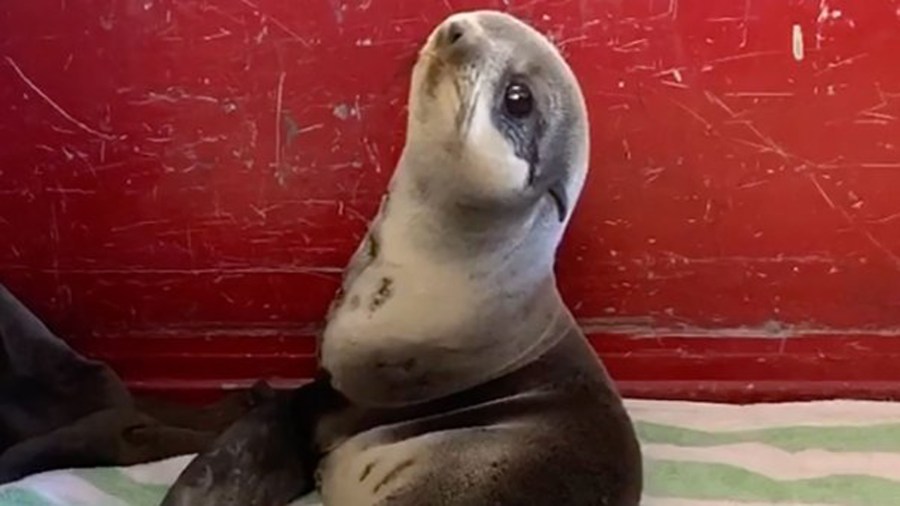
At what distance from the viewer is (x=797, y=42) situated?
162cm

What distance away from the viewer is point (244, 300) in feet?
5.78

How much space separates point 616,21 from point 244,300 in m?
0.49

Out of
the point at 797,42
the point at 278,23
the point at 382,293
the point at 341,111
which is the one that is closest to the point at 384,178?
the point at 341,111

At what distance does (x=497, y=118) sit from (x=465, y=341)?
19 cm

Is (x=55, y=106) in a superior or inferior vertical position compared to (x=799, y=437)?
superior

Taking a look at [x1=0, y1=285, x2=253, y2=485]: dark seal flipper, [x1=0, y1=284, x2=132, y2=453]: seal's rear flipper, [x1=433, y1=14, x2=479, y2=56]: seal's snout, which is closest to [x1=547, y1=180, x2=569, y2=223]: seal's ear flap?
[x1=433, y1=14, x2=479, y2=56]: seal's snout

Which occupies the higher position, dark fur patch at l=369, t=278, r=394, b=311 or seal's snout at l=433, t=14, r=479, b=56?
seal's snout at l=433, t=14, r=479, b=56

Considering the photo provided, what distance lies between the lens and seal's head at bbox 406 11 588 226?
129 cm

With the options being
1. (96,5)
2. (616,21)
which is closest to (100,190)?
(96,5)

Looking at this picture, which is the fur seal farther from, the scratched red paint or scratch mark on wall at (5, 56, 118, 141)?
scratch mark on wall at (5, 56, 118, 141)

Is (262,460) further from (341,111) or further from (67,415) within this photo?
(341,111)

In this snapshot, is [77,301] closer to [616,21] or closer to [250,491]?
[250,491]

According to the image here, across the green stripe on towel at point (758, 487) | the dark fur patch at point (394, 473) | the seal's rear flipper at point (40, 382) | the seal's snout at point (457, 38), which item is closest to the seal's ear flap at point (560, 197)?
the seal's snout at point (457, 38)

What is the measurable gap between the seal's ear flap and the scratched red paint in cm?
33
